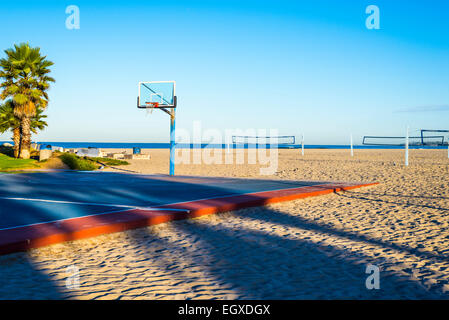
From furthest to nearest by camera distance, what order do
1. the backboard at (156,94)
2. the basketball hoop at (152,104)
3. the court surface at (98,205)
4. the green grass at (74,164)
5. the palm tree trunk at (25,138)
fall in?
the palm tree trunk at (25,138) → the green grass at (74,164) → the backboard at (156,94) → the basketball hoop at (152,104) → the court surface at (98,205)

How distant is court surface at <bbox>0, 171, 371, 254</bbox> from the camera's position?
609cm

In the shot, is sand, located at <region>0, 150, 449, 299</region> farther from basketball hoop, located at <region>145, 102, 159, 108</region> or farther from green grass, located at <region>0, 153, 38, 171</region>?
green grass, located at <region>0, 153, 38, 171</region>

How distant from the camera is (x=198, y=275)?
4.60m

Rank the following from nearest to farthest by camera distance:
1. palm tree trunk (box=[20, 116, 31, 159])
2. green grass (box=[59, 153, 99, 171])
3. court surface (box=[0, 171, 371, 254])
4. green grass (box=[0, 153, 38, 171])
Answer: court surface (box=[0, 171, 371, 254])
green grass (box=[0, 153, 38, 171])
green grass (box=[59, 153, 99, 171])
palm tree trunk (box=[20, 116, 31, 159])

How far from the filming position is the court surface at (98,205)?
6.09 meters

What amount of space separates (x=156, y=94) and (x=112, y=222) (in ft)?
44.5

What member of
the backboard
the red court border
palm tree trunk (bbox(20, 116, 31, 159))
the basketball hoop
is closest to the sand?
the red court border

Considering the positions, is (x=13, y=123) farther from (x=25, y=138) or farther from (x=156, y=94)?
(x=156, y=94)

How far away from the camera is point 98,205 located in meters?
8.77

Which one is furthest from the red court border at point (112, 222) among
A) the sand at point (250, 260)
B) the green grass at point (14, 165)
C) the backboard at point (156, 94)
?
the green grass at point (14, 165)

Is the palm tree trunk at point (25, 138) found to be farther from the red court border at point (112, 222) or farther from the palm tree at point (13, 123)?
the red court border at point (112, 222)

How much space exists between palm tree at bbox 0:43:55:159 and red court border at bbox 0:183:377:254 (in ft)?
65.4

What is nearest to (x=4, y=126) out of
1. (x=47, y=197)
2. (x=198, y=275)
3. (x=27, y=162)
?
(x=27, y=162)

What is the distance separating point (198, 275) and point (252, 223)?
3.24m
